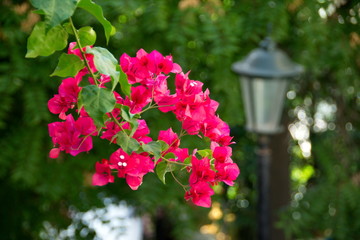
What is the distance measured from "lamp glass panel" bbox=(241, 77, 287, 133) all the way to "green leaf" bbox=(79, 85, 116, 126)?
9.03 ft

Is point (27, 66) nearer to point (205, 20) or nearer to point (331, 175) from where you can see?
point (205, 20)

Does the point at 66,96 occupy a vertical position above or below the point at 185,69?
above

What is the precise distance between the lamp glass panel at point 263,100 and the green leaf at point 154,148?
2610 millimetres

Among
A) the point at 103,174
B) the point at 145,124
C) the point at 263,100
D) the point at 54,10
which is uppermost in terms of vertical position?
the point at 54,10

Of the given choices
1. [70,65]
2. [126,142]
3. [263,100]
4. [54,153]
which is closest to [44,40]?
[70,65]

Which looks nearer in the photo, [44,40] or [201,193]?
[44,40]

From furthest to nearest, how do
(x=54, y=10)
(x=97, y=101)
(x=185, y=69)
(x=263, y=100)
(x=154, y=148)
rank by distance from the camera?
(x=185, y=69), (x=263, y=100), (x=154, y=148), (x=97, y=101), (x=54, y=10)

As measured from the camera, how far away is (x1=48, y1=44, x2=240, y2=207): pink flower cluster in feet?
3.17

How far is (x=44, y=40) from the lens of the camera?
80 cm

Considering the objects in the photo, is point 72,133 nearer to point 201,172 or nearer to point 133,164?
point 133,164

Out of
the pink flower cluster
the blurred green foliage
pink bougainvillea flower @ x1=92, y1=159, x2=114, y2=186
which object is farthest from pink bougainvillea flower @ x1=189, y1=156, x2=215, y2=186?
the blurred green foliage

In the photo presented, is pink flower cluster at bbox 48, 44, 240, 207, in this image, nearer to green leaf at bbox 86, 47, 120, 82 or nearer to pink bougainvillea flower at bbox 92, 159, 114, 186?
pink bougainvillea flower at bbox 92, 159, 114, 186

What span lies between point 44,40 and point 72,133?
0.21m

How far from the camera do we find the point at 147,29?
3451 millimetres
